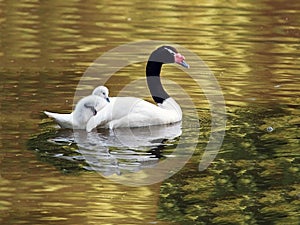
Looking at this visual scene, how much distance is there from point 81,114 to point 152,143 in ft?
2.23

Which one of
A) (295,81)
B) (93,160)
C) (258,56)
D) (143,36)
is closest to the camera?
(93,160)

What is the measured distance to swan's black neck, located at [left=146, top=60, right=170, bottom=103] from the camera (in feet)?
32.8

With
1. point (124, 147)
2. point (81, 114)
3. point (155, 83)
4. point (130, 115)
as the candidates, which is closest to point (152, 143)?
point (124, 147)

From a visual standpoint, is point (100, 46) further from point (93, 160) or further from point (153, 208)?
point (153, 208)

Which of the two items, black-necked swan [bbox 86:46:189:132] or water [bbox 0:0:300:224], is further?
black-necked swan [bbox 86:46:189:132]

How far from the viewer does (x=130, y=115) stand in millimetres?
9219

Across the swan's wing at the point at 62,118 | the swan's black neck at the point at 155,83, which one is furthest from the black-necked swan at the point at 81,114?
the swan's black neck at the point at 155,83

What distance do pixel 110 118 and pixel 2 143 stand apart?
1.03m

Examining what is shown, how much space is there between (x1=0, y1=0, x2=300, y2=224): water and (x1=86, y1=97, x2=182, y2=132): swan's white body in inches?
7.1

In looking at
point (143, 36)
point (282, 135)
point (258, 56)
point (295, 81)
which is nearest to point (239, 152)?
point (282, 135)

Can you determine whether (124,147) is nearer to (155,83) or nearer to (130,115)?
(130,115)

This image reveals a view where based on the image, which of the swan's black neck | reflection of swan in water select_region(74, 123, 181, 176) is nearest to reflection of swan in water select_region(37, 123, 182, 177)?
reflection of swan in water select_region(74, 123, 181, 176)

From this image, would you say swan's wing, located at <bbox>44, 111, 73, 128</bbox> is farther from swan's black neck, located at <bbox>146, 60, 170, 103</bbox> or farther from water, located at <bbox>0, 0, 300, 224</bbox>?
swan's black neck, located at <bbox>146, 60, 170, 103</bbox>

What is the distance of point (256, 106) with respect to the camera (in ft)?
32.7
